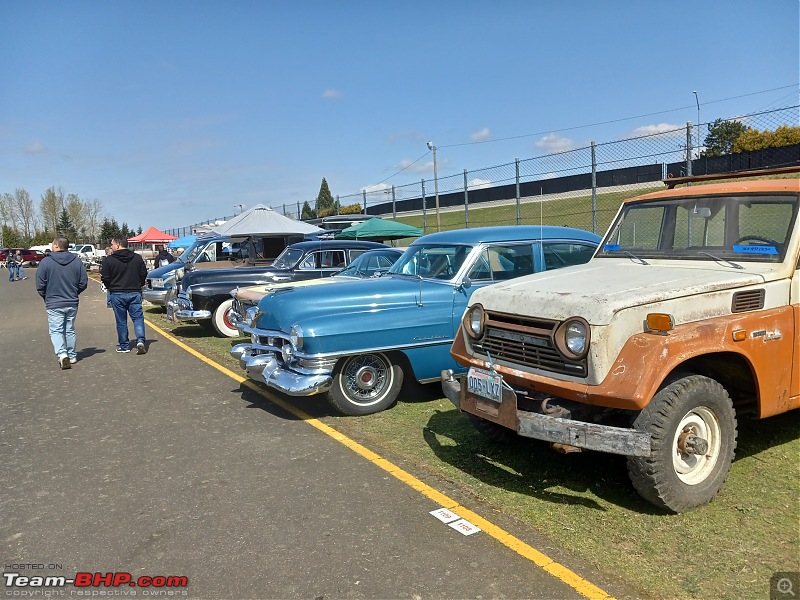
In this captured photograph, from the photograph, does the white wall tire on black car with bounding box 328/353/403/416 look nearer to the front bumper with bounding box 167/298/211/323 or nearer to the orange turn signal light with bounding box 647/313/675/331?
the orange turn signal light with bounding box 647/313/675/331

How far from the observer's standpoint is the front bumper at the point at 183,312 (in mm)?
11188

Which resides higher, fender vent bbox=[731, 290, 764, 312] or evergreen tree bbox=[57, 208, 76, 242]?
evergreen tree bbox=[57, 208, 76, 242]

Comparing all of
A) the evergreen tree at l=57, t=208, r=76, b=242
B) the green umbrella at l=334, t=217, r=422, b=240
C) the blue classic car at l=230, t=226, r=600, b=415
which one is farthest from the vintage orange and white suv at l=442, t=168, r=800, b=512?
the evergreen tree at l=57, t=208, r=76, b=242

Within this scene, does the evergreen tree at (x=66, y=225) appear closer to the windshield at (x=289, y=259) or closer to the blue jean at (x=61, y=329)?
the windshield at (x=289, y=259)

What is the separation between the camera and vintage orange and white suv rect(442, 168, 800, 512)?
362 centimetres

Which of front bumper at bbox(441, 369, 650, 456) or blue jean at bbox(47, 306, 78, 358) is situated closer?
front bumper at bbox(441, 369, 650, 456)

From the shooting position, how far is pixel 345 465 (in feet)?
16.2

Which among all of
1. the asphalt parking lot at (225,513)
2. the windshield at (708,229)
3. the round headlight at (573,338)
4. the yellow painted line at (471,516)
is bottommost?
the yellow painted line at (471,516)

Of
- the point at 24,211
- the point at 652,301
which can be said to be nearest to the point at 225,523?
the point at 652,301

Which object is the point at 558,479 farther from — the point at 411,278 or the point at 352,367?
the point at 411,278

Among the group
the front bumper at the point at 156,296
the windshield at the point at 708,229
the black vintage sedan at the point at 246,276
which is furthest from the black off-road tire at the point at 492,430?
the front bumper at the point at 156,296

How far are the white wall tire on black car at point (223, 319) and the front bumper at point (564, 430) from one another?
815 centimetres

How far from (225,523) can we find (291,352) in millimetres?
2275

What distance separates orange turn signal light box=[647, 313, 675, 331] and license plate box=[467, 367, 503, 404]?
1043mm
